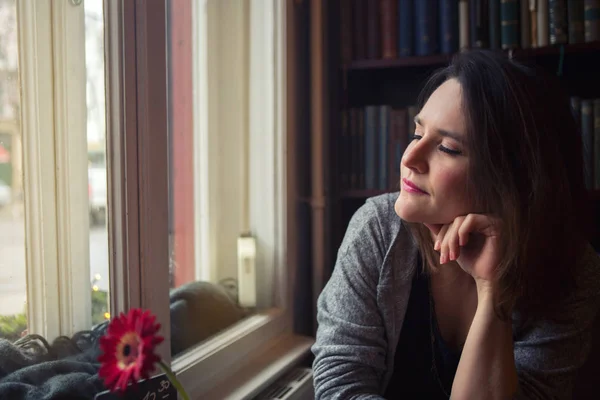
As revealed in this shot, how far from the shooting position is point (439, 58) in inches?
62.0

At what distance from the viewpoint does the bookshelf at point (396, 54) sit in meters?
1.49

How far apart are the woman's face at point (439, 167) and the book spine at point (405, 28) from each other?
0.66 m

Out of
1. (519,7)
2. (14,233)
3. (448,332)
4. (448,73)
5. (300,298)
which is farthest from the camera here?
(300,298)

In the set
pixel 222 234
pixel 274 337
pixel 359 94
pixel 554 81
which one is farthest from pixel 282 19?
pixel 274 337

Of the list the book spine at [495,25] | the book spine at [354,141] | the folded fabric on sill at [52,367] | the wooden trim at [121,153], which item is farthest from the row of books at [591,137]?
the folded fabric on sill at [52,367]

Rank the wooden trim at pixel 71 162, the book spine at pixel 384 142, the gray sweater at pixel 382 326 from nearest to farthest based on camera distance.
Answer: the wooden trim at pixel 71 162 < the gray sweater at pixel 382 326 < the book spine at pixel 384 142

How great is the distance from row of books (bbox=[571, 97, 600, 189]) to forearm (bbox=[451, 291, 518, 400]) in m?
0.75

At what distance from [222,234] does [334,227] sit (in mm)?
373

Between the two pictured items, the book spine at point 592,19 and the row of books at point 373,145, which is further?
the row of books at point 373,145

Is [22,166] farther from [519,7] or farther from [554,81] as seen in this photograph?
[519,7]

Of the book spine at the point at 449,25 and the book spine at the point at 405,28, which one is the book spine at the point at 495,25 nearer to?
the book spine at the point at 449,25

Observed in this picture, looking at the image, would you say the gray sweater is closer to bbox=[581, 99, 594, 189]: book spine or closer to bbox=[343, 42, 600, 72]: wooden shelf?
bbox=[581, 99, 594, 189]: book spine

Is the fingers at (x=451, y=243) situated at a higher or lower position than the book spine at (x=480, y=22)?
lower

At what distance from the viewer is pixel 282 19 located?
1.55 metres
